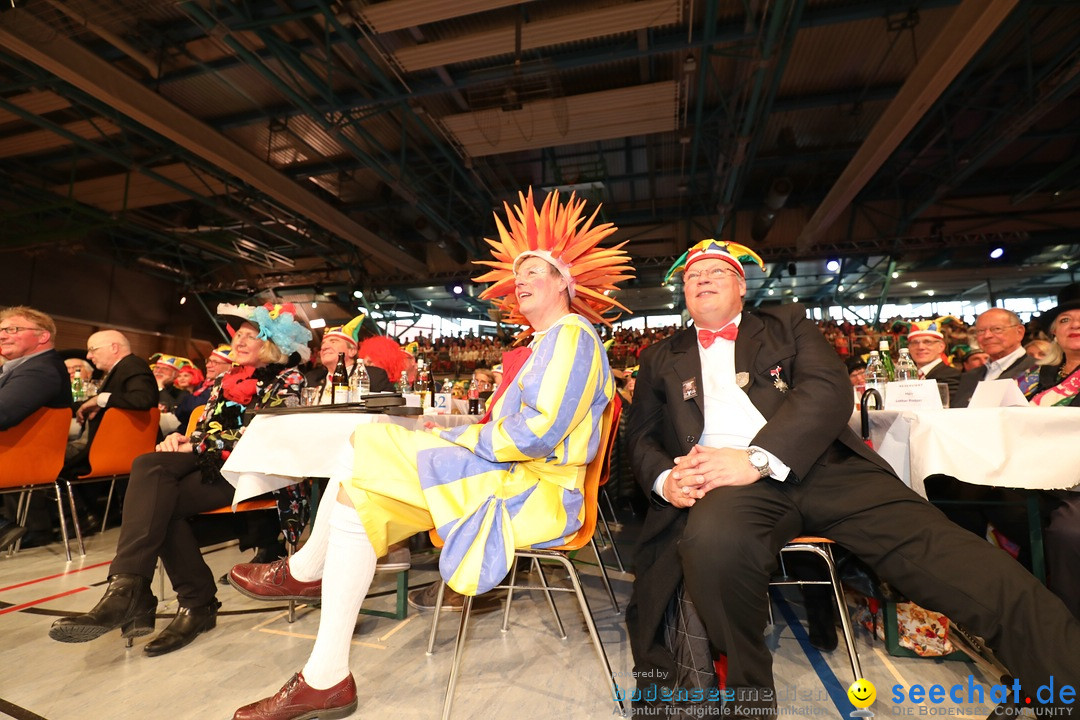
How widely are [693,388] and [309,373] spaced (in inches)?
117

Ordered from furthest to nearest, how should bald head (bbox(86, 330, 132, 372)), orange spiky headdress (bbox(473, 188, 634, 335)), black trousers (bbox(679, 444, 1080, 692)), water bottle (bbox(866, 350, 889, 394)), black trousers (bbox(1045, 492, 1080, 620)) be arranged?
1. bald head (bbox(86, 330, 132, 372))
2. water bottle (bbox(866, 350, 889, 394))
3. orange spiky headdress (bbox(473, 188, 634, 335))
4. black trousers (bbox(1045, 492, 1080, 620))
5. black trousers (bbox(679, 444, 1080, 692))

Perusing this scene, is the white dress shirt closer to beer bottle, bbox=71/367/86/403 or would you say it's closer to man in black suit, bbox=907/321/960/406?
man in black suit, bbox=907/321/960/406

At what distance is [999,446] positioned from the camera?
63.1 inches

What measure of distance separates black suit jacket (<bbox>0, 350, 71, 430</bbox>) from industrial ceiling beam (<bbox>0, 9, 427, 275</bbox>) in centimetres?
356

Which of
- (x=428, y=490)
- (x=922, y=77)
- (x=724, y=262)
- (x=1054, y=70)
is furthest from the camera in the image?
(x=1054, y=70)

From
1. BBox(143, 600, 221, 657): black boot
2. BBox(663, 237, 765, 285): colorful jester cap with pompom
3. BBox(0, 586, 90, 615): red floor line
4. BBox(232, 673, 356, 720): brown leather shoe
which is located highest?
BBox(663, 237, 765, 285): colorful jester cap with pompom

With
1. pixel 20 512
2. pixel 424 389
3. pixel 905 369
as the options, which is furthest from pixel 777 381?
pixel 20 512

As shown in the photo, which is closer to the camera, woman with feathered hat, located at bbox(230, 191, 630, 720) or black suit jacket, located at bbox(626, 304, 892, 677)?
woman with feathered hat, located at bbox(230, 191, 630, 720)

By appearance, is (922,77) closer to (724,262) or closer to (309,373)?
(724,262)

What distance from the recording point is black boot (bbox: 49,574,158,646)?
1.74 m

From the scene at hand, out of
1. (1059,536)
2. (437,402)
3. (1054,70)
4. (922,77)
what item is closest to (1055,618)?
(1059,536)

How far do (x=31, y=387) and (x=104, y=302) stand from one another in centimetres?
1145

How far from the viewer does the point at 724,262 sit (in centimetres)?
193

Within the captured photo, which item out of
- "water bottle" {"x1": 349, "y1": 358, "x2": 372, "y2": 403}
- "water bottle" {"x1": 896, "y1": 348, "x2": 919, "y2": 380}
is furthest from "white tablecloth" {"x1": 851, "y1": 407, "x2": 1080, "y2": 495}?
"water bottle" {"x1": 349, "y1": 358, "x2": 372, "y2": 403}
